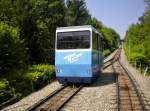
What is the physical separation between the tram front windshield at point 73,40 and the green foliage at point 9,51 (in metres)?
2.65

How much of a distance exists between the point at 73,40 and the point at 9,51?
393 cm

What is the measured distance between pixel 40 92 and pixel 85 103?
437 cm

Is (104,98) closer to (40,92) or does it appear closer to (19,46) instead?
(40,92)

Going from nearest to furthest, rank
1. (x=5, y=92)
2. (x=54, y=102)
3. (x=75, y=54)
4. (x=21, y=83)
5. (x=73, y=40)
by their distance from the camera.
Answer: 1. (x=54, y=102)
2. (x=5, y=92)
3. (x=21, y=83)
4. (x=75, y=54)
5. (x=73, y=40)

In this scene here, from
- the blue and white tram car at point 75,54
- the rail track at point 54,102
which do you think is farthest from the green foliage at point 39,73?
the rail track at point 54,102

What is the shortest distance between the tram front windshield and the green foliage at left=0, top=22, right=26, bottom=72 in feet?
8.70

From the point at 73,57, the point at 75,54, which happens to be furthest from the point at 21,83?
the point at 75,54

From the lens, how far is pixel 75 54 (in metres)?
20.9

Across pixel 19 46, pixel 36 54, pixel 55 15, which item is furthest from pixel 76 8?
pixel 19 46

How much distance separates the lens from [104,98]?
16.8m

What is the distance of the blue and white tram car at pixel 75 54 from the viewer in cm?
2069

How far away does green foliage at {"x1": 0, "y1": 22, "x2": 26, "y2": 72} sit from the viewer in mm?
19875

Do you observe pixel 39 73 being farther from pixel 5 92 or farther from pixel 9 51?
pixel 5 92

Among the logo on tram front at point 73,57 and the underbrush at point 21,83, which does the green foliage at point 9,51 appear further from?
the logo on tram front at point 73,57
